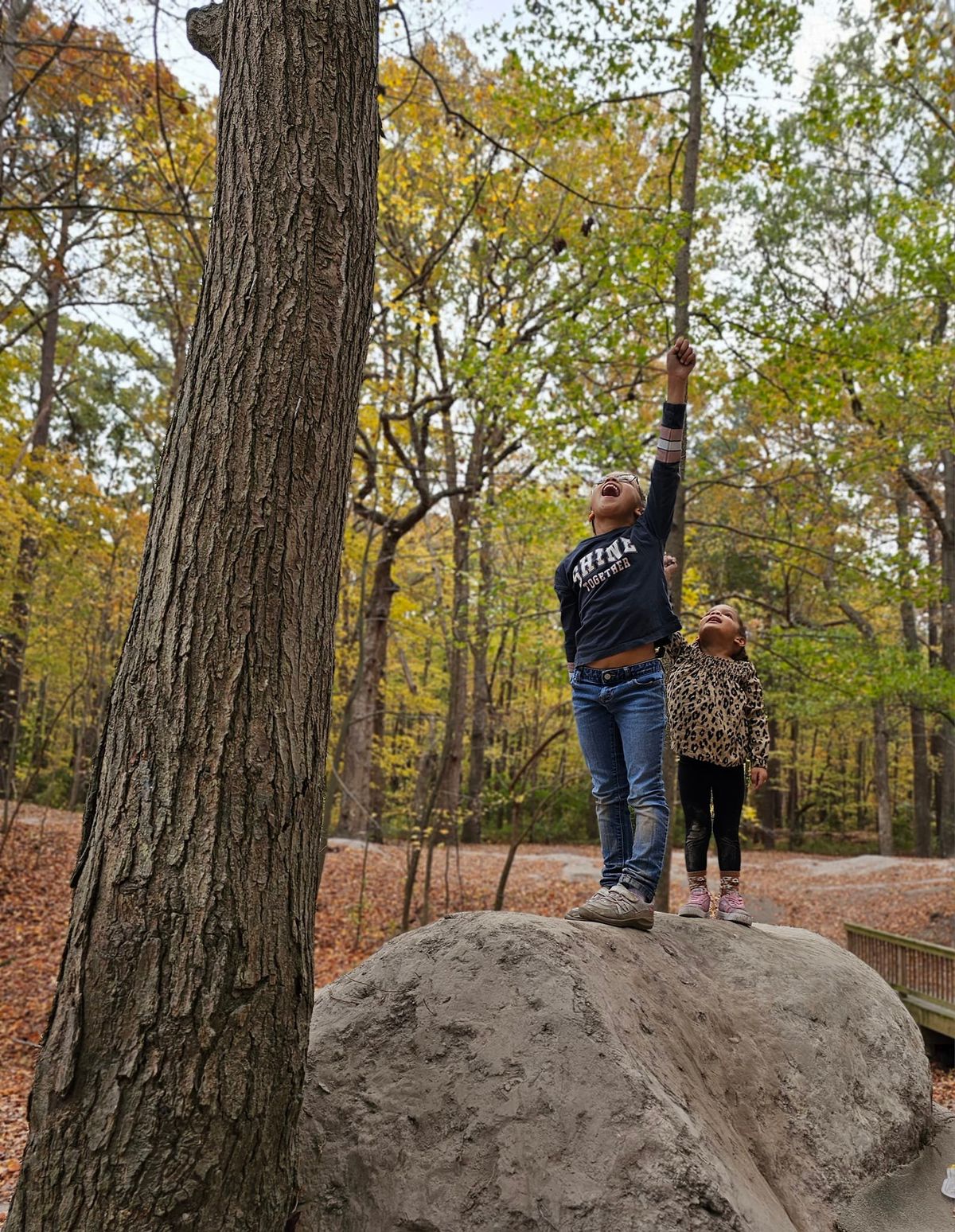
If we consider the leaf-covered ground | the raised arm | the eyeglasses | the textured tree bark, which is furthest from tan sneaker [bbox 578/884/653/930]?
the leaf-covered ground

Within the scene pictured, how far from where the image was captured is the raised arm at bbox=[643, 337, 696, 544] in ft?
10.6

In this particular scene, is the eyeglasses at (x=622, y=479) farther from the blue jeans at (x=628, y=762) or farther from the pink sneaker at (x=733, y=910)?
the pink sneaker at (x=733, y=910)

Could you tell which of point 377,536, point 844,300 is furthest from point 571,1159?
point 844,300

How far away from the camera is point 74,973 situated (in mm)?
2064

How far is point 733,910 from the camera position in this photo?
3.89 meters

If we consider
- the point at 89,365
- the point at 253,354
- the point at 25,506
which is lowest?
the point at 253,354

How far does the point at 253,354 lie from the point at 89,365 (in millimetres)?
21434

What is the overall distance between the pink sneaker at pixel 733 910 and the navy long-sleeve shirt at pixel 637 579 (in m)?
1.38

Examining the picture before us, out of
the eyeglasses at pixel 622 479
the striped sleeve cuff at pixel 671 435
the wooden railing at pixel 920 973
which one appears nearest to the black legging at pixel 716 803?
the eyeglasses at pixel 622 479

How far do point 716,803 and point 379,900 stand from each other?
312 inches

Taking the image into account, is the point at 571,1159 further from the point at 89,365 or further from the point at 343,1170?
the point at 89,365

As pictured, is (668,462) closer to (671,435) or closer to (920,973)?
(671,435)

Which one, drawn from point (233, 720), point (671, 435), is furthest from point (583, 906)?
point (671, 435)

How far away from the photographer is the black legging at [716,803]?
157 inches
